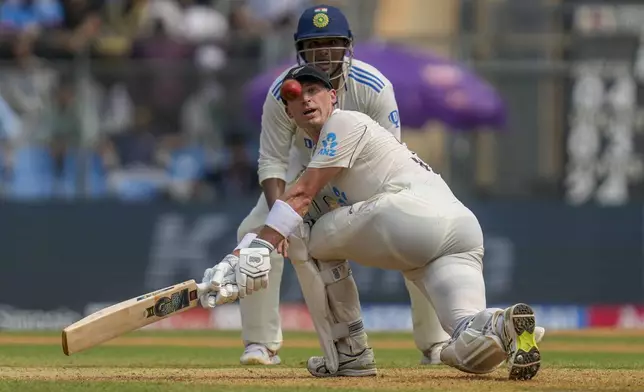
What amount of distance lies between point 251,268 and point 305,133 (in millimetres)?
1635

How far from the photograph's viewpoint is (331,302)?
684 centimetres

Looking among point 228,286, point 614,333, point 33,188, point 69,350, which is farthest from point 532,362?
point 33,188

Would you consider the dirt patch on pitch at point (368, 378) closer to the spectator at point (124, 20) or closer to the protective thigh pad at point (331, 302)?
the protective thigh pad at point (331, 302)

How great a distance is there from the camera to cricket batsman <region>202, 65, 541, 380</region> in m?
6.29

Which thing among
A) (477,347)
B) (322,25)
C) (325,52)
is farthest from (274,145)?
(477,347)

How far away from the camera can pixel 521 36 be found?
54.5ft

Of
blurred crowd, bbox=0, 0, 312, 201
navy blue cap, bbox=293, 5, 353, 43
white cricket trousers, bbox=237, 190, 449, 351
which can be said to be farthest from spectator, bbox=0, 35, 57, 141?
navy blue cap, bbox=293, 5, 353, 43

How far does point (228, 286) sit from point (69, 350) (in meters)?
0.76

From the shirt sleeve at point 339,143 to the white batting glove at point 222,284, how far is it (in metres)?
0.60

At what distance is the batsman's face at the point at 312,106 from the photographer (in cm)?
655

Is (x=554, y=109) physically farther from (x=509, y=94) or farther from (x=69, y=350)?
(x=69, y=350)

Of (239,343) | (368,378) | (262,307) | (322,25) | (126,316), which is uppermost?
(322,25)

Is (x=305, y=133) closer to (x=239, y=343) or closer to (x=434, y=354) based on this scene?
(x=434, y=354)

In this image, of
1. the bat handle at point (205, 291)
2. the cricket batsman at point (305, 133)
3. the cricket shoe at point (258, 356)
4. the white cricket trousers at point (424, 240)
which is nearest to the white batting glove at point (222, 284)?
the bat handle at point (205, 291)
